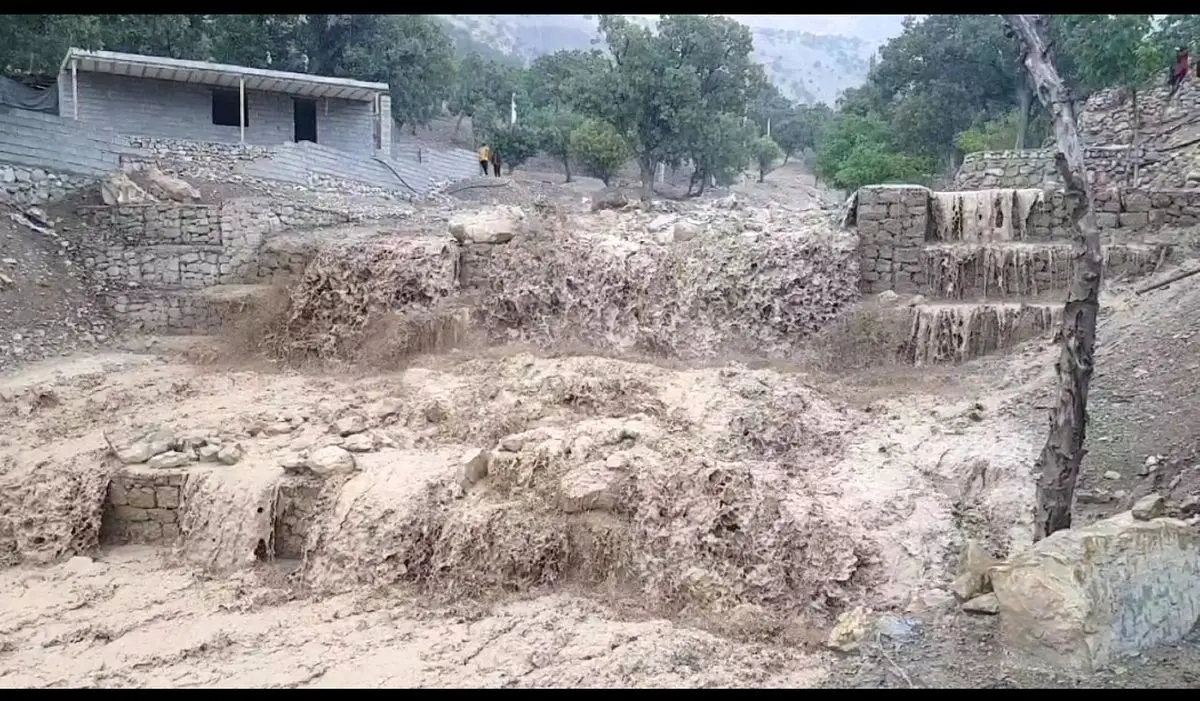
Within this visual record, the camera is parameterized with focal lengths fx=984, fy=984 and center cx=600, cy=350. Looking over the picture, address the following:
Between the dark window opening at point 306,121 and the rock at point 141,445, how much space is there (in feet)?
35.5

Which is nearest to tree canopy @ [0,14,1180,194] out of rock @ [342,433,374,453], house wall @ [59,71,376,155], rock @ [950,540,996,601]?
house wall @ [59,71,376,155]

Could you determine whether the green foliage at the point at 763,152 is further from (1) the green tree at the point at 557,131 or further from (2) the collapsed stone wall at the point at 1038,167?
(2) the collapsed stone wall at the point at 1038,167

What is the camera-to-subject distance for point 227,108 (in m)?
16.6

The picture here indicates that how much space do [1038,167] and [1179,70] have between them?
2656 millimetres

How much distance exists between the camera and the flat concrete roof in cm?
1433

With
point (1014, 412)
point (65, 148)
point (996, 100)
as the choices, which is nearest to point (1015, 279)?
point (1014, 412)

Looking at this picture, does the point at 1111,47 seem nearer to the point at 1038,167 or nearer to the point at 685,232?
the point at 1038,167

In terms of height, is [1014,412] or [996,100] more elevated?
[996,100]

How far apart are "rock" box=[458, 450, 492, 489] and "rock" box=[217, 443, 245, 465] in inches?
67.7

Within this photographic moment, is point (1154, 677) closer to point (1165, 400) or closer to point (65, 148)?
point (1165, 400)

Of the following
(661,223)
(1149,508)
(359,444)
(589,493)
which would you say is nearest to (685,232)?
(661,223)

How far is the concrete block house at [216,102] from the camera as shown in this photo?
1474 centimetres

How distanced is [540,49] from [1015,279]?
7125 centimetres

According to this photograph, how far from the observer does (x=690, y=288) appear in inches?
405
